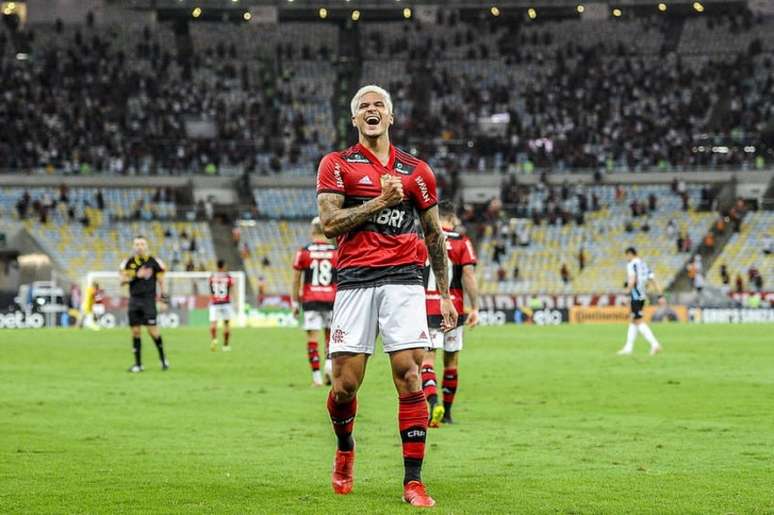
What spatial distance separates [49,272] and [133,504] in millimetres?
50376

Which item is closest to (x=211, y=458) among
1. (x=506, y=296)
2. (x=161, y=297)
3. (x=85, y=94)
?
(x=161, y=297)

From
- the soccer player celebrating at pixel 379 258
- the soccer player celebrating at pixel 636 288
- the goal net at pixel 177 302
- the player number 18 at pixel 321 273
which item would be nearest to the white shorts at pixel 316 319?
the player number 18 at pixel 321 273

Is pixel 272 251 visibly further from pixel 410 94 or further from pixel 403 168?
pixel 403 168

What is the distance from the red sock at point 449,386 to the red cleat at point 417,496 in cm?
614

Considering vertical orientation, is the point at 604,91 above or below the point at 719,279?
above

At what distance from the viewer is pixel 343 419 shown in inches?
360

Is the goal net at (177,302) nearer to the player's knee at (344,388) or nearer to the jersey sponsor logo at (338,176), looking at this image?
the player's knee at (344,388)

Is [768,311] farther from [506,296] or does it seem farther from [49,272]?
[49,272]

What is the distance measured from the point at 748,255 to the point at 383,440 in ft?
167

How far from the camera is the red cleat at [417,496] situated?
27.5 feet

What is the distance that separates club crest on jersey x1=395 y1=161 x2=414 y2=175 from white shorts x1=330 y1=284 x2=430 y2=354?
789 millimetres

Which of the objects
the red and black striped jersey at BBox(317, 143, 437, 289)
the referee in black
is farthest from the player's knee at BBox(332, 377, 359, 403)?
the referee in black

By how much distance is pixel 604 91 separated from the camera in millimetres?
73750

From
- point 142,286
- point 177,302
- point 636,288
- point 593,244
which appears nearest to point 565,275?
point 593,244
